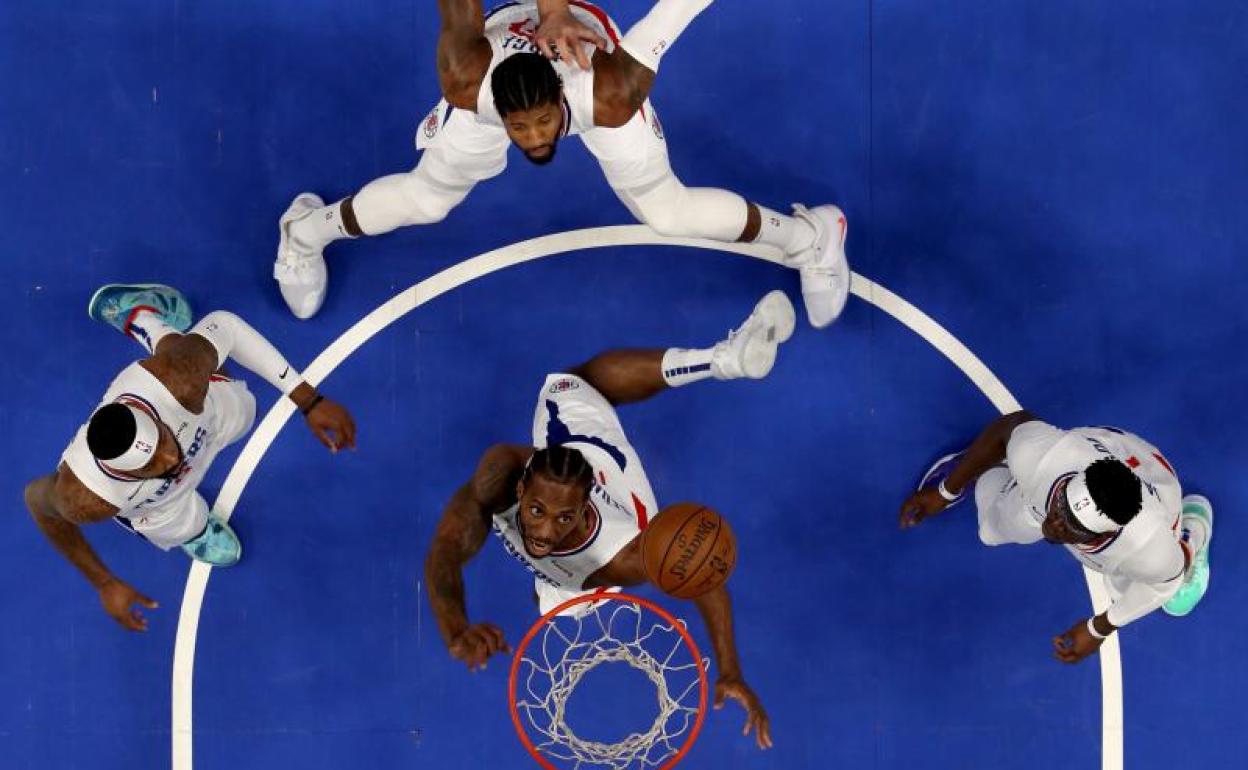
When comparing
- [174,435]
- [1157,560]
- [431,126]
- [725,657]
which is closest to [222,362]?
[174,435]

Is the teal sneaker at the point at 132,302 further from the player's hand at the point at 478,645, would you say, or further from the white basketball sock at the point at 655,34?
the white basketball sock at the point at 655,34

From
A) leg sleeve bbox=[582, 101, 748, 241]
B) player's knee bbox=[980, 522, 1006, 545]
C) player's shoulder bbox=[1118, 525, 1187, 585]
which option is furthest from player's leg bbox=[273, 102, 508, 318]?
player's shoulder bbox=[1118, 525, 1187, 585]

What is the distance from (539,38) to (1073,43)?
3.47 meters

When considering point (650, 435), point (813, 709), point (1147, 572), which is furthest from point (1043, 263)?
point (813, 709)

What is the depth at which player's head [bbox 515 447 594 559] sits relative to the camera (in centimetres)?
445

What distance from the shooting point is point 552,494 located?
4.44 m

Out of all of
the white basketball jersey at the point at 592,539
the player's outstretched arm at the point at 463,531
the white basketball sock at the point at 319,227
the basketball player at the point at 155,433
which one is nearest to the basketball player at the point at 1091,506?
the white basketball jersey at the point at 592,539

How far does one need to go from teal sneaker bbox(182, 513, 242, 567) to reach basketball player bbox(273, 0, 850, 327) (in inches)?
48.4

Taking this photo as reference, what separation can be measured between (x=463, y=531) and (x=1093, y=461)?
2766 mm

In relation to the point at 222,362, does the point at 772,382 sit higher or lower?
higher

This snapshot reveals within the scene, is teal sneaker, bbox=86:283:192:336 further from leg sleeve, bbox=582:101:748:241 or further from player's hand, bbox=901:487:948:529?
player's hand, bbox=901:487:948:529

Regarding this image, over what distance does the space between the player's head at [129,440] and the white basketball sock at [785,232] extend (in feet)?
9.90

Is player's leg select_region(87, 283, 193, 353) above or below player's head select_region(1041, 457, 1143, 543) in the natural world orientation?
above

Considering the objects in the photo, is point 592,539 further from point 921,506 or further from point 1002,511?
point 1002,511
